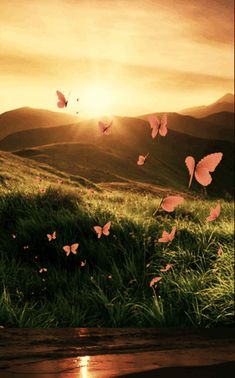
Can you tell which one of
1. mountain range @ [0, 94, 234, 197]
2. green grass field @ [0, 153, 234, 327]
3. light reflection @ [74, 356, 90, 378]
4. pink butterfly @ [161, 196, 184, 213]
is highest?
light reflection @ [74, 356, 90, 378]

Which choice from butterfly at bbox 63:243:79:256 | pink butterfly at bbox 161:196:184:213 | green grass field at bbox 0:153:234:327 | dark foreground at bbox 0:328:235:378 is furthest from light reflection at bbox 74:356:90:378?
butterfly at bbox 63:243:79:256

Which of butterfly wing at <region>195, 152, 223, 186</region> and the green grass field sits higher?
butterfly wing at <region>195, 152, 223, 186</region>

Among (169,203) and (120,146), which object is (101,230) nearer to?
(169,203)

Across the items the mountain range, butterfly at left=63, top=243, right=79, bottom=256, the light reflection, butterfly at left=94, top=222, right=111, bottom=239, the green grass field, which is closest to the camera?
the light reflection

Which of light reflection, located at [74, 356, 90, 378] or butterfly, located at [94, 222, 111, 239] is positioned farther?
butterfly, located at [94, 222, 111, 239]

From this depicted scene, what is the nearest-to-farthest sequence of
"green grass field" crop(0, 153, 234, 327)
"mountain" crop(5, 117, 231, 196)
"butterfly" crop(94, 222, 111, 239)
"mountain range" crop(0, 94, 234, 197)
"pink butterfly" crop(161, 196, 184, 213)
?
"pink butterfly" crop(161, 196, 184, 213)
"green grass field" crop(0, 153, 234, 327)
"butterfly" crop(94, 222, 111, 239)
"mountain range" crop(0, 94, 234, 197)
"mountain" crop(5, 117, 231, 196)

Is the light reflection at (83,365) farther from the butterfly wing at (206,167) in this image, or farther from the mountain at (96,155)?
the mountain at (96,155)

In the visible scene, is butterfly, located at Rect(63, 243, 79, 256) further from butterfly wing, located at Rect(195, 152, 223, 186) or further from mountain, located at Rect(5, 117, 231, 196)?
mountain, located at Rect(5, 117, 231, 196)
